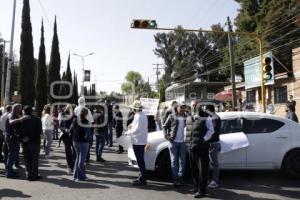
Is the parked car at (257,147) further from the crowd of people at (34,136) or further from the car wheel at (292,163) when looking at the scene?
the crowd of people at (34,136)

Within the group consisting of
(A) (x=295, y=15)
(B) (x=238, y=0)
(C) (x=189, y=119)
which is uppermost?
(B) (x=238, y=0)

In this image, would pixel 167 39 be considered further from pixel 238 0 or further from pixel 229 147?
pixel 229 147

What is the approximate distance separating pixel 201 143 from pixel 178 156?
1.20m

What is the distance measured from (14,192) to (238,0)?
1711 inches

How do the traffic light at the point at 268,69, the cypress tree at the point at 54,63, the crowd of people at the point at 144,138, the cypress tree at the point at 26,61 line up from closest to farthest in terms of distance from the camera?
the crowd of people at the point at 144,138 < the traffic light at the point at 268,69 < the cypress tree at the point at 26,61 < the cypress tree at the point at 54,63

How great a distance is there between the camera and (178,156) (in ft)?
30.8

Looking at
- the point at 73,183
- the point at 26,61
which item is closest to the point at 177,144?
the point at 73,183

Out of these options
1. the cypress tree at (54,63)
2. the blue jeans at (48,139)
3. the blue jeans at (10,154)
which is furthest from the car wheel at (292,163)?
the cypress tree at (54,63)

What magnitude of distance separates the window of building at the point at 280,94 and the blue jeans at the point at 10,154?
24176 millimetres

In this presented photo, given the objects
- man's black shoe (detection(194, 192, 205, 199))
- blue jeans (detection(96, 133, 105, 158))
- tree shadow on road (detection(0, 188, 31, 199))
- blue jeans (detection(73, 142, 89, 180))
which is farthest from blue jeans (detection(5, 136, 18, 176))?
man's black shoe (detection(194, 192, 205, 199))

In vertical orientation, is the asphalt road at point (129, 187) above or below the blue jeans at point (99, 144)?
below

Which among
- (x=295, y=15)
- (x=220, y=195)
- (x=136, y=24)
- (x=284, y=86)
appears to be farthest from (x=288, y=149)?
(x=295, y=15)

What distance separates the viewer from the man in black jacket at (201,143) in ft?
27.3

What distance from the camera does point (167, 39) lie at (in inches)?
3477
